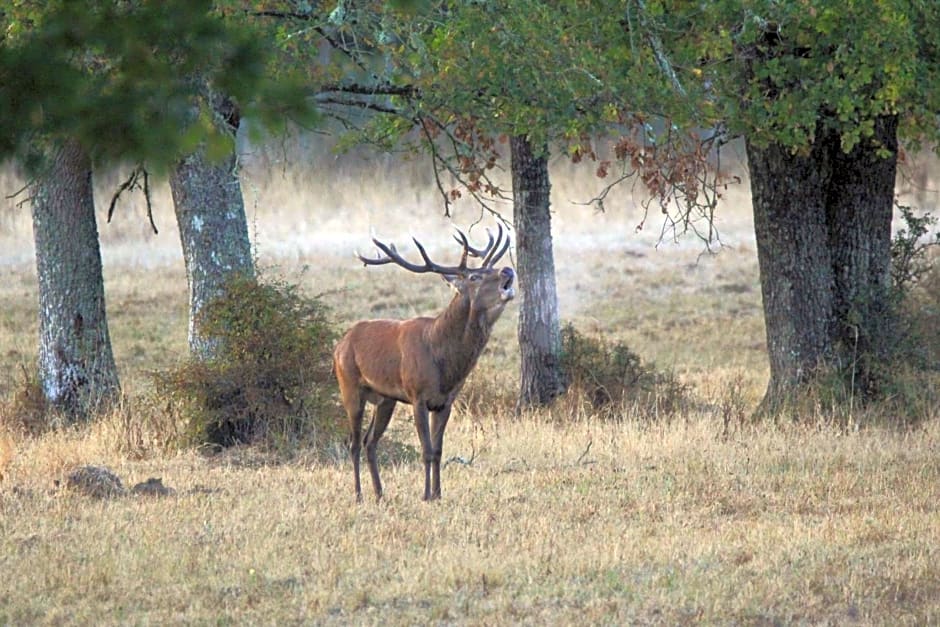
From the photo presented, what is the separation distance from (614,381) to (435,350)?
630cm

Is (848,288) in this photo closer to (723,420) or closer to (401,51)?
(723,420)

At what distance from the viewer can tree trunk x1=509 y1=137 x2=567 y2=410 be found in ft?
55.7

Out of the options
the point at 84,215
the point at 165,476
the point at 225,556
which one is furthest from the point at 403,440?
the point at 225,556

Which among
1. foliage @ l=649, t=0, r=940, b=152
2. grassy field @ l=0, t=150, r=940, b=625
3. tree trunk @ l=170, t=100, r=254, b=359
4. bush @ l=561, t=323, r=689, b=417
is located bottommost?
grassy field @ l=0, t=150, r=940, b=625

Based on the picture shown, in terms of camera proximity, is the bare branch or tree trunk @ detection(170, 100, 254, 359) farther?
tree trunk @ detection(170, 100, 254, 359)

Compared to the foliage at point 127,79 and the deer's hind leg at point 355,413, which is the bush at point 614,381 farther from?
the foliage at point 127,79

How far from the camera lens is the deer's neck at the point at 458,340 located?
11.0 meters

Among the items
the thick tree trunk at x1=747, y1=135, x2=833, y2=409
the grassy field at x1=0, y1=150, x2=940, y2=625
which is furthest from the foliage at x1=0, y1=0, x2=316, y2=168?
the thick tree trunk at x1=747, y1=135, x2=833, y2=409

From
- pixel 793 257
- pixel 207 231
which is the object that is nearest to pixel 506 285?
pixel 207 231

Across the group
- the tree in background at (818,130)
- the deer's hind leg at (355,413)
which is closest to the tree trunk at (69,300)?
the deer's hind leg at (355,413)

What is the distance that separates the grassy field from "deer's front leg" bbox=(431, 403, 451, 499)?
0.15 m

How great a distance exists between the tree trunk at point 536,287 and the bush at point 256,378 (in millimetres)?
3664

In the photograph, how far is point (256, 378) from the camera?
45.4 feet

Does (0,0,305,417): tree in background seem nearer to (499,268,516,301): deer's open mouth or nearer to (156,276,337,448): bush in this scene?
(499,268,516,301): deer's open mouth
